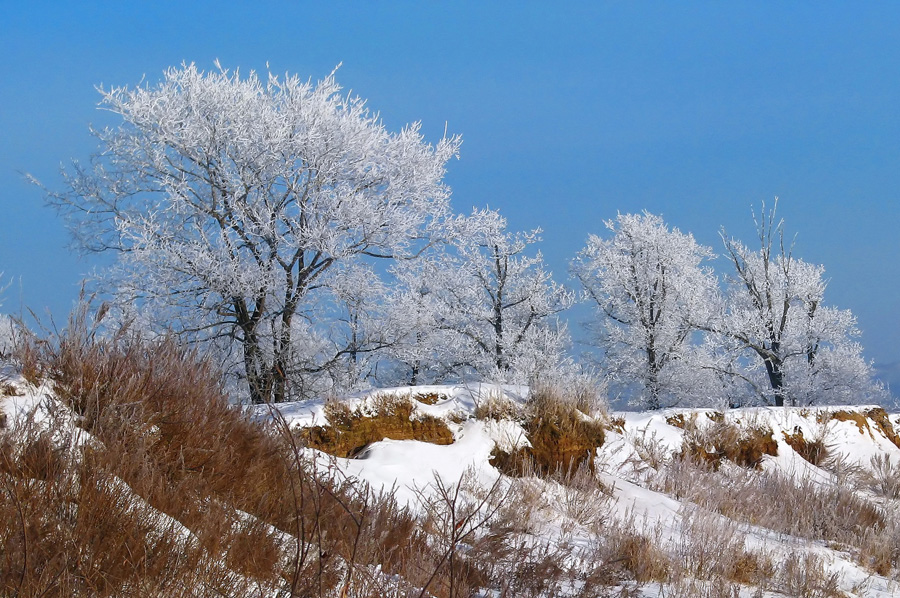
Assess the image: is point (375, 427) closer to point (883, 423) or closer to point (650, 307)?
point (883, 423)

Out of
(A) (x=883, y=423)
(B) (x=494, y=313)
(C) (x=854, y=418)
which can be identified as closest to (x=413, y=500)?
(C) (x=854, y=418)

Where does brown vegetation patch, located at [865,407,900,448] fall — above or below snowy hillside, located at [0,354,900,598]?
above

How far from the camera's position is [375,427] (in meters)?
6.90

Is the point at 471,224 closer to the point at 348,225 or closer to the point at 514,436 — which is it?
the point at 348,225

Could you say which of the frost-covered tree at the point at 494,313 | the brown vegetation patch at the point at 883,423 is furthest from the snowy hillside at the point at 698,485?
the frost-covered tree at the point at 494,313

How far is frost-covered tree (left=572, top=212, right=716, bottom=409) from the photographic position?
77.2ft

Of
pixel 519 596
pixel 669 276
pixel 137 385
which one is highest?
pixel 669 276

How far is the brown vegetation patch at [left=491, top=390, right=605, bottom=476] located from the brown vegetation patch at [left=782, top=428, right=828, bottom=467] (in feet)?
16.8

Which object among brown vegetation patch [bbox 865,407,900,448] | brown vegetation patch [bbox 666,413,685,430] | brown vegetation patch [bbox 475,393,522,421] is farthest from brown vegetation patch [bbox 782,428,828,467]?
brown vegetation patch [bbox 475,393,522,421]

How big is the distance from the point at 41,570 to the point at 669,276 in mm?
24032

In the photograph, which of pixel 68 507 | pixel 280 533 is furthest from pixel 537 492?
pixel 68 507

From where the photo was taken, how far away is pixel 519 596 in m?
3.39

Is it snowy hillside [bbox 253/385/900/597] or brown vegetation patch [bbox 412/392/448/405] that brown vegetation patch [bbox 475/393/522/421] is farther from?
brown vegetation patch [bbox 412/392/448/405]

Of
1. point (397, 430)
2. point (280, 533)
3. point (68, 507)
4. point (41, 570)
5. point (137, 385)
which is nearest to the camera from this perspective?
point (41, 570)
